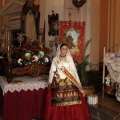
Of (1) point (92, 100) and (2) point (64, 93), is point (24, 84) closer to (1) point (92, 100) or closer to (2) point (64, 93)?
(2) point (64, 93)

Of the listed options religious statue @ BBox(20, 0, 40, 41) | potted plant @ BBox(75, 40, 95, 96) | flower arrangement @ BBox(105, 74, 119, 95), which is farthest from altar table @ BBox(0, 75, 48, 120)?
religious statue @ BBox(20, 0, 40, 41)

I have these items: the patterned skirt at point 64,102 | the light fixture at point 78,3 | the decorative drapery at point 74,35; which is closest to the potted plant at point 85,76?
the decorative drapery at point 74,35

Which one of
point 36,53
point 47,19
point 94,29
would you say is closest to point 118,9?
point 94,29

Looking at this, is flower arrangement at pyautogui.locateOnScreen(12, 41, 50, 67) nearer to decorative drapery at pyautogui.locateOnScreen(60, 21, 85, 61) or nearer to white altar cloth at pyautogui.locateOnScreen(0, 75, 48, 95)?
white altar cloth at pyautogui.locateOnScreen(0, 75, 48, 95)

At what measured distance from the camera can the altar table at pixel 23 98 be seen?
386cm

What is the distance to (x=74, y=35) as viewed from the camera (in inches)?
204

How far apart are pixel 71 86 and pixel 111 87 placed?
1.31 m

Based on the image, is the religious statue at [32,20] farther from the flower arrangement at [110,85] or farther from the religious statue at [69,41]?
the flower arrangement at [110,85]

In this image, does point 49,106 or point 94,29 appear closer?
point 49,106

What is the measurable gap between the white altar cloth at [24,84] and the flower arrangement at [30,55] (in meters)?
0.35

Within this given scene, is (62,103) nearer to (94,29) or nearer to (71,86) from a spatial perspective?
(71,86)

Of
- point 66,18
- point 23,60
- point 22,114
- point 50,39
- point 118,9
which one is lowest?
point 22,114

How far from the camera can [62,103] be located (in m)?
3.69

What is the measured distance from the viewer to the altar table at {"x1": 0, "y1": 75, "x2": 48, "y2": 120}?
3.86 metres
